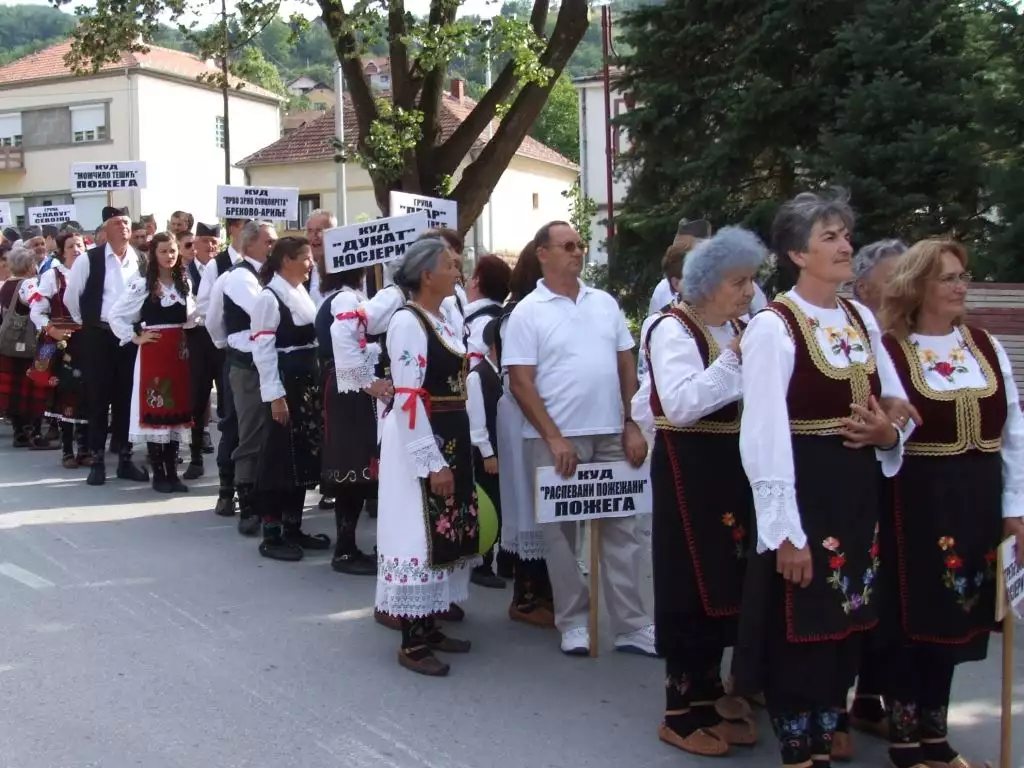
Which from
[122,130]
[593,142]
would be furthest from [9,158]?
[593,142]

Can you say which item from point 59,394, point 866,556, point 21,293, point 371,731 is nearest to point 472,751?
point 371,731

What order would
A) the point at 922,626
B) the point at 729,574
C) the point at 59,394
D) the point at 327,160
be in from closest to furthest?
1. the point at 922,626
2. the point at 729,574
3. the point at 59,394
4. the point at 327,160

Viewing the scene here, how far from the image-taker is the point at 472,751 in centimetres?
476

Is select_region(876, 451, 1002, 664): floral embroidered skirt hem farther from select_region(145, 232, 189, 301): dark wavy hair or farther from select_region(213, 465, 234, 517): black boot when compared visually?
select_region(145, 232, 189, 301): dark wavy hair

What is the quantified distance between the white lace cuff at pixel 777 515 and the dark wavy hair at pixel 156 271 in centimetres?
693

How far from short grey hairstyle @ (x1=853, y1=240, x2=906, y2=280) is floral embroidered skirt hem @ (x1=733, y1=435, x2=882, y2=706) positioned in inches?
64.9

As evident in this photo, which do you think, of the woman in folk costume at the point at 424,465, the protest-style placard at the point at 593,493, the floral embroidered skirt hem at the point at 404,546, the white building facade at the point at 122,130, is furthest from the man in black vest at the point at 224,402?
the white building facade at the point at 122,130

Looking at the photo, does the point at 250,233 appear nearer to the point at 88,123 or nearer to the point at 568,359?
the point at 568,359

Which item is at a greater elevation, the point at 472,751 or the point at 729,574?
the point at 729,574

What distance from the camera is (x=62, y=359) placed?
457 inches

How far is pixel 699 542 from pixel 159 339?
21.2 feet

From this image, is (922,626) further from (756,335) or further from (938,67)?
(938,67)

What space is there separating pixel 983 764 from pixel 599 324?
2.52 meters

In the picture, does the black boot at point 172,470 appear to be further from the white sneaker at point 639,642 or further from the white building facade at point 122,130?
the white building facade at point 122,130
